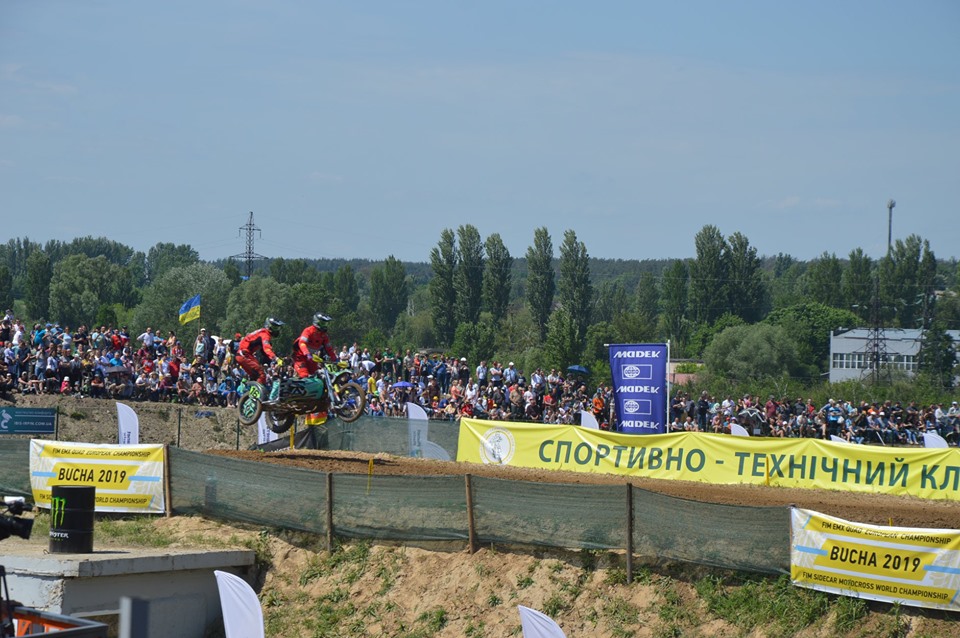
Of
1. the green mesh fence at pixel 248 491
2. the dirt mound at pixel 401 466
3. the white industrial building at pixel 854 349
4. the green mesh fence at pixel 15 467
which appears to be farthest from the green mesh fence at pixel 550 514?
the white industrial building at pixel 854 349

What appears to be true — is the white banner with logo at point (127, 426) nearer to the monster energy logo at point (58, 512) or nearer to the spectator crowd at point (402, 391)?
the spectator crowd at point (402, 391)

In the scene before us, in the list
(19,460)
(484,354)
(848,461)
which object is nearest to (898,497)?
Answer: (848,461)

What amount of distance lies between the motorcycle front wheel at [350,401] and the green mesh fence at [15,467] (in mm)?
5833

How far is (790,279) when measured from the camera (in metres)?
192

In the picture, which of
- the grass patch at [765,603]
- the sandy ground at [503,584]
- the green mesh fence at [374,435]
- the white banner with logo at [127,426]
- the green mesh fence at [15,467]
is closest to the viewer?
the grass patch at [765,603]

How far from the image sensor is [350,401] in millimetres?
18625

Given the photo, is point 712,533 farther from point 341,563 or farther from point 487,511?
point 341,563

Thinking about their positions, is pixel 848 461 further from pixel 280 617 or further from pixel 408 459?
Answer: pixel 280 617

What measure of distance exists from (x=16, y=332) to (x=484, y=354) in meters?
59.8

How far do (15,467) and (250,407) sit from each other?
15.4 feet

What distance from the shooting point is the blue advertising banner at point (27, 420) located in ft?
80.1

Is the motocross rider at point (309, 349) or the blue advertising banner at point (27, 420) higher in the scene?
the motocross rider at point (309, 349)

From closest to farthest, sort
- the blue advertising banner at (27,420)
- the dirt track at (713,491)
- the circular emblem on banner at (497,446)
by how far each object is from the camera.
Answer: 1. the dirt track at (713,491)
2. the circular emblem on banner at (497,446)
3. the blue advertising banner at (27,420)

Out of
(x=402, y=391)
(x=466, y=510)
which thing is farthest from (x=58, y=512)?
(x=402, y=391)
